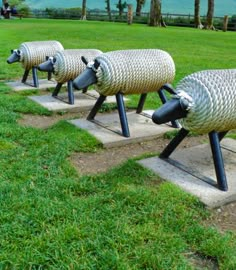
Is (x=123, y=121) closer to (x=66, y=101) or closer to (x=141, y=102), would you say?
(x=141, y=102)

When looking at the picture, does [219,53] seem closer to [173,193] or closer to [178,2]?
[173,193]

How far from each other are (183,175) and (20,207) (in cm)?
145

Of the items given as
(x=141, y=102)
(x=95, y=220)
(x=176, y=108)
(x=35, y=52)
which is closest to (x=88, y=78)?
(x=141, y=102)

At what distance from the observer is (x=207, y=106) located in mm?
3250

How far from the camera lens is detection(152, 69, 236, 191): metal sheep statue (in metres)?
3.27

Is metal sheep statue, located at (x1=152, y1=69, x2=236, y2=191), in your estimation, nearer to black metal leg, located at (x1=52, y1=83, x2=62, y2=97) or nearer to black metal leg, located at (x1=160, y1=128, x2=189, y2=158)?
black metal leg, located at (x1=160, y1=128, x2=189, y2=158)

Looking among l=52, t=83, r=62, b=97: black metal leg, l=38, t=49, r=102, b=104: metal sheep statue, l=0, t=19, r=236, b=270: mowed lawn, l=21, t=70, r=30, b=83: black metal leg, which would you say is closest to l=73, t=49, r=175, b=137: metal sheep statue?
l=0, t=19, r=236, b=270: mowed lawn

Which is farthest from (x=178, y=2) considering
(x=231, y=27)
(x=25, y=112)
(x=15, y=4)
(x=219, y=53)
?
(x=25, y=112)

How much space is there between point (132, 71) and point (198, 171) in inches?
62.6

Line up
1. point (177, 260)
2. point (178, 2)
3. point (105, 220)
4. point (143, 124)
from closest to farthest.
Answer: point (177, 260), point (105, 220), point (143, 124), point (178, 2)

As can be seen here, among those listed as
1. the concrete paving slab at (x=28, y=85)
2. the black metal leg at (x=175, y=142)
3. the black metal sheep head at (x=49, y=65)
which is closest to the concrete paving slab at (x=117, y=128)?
the black metal leg at (x=175, y=142)

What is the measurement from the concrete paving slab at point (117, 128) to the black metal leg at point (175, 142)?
776mm

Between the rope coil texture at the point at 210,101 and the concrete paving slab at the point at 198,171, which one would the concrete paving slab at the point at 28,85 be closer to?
the concrete paving slab at the point at 198,171

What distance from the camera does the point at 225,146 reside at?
4.40 metres
